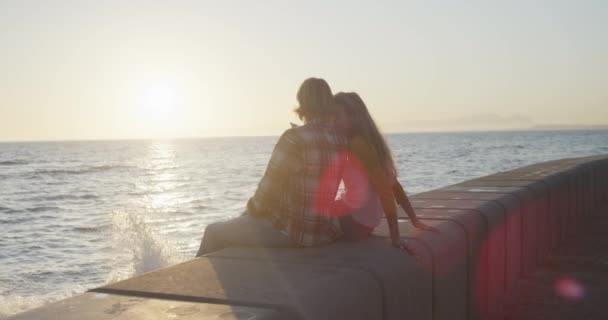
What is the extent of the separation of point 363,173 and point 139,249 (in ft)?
44.9

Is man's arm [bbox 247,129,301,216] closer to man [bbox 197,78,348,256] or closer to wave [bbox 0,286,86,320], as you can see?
man [bbox 197,78,348,256]

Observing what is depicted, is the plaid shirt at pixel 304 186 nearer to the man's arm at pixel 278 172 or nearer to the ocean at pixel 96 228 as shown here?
the man's arm at pixel 278 172

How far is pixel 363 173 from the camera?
176 inches

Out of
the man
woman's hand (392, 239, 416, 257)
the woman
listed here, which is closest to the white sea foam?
the man

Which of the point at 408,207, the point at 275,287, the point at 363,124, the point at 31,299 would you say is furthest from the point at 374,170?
the point at 31,299

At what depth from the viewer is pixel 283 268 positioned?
10.7 ft

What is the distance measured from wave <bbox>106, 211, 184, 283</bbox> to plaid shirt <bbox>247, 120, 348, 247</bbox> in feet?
32.1

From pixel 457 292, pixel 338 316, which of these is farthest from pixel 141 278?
pixel 457 292

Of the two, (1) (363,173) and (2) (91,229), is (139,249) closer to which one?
(2) (91,229)

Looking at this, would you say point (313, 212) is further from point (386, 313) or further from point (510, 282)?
point (510, 282)

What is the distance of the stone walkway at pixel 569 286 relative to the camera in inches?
213

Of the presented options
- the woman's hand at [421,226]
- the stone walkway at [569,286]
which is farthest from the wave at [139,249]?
the woman's hand at [421,226]

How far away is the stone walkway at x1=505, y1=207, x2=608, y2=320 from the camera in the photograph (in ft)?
17.8

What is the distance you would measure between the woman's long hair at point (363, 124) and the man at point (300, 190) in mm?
84
